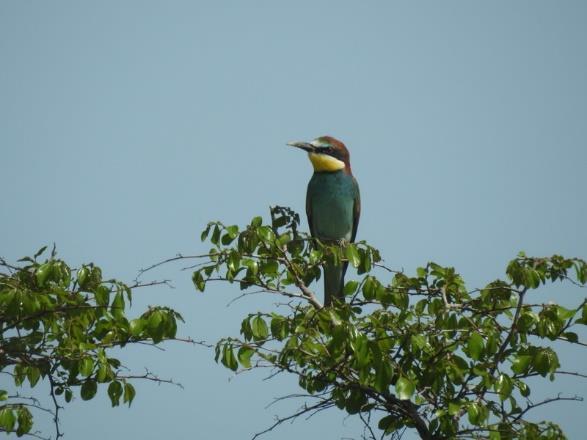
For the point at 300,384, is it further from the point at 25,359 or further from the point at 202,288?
the point at 25,359

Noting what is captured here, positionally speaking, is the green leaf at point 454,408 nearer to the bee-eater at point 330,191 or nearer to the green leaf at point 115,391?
the green leaf at point 115,391

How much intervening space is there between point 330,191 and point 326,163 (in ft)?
0.97

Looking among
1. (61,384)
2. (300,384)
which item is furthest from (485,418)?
(61,384)

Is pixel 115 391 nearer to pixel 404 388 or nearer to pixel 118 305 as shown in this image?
pixel 118 305

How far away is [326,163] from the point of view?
24.4 feet

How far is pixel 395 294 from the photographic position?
3.93 m

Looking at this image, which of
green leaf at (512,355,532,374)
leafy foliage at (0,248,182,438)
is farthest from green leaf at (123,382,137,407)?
green leaf at (512,355,532,374)

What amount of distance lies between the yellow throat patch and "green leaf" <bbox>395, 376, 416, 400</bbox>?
418cm

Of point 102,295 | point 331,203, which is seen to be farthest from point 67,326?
point 331,203

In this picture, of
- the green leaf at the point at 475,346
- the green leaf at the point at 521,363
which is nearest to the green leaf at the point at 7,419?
the green leaf at the point at 475,346

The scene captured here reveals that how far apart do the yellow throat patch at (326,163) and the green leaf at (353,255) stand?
335 centimetres

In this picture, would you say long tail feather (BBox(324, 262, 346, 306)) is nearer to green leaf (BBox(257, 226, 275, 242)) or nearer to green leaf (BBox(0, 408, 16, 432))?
green leaf (BBox(257, 226, 275, 242))

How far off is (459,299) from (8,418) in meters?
2.16

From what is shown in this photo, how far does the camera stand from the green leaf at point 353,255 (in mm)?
4070
